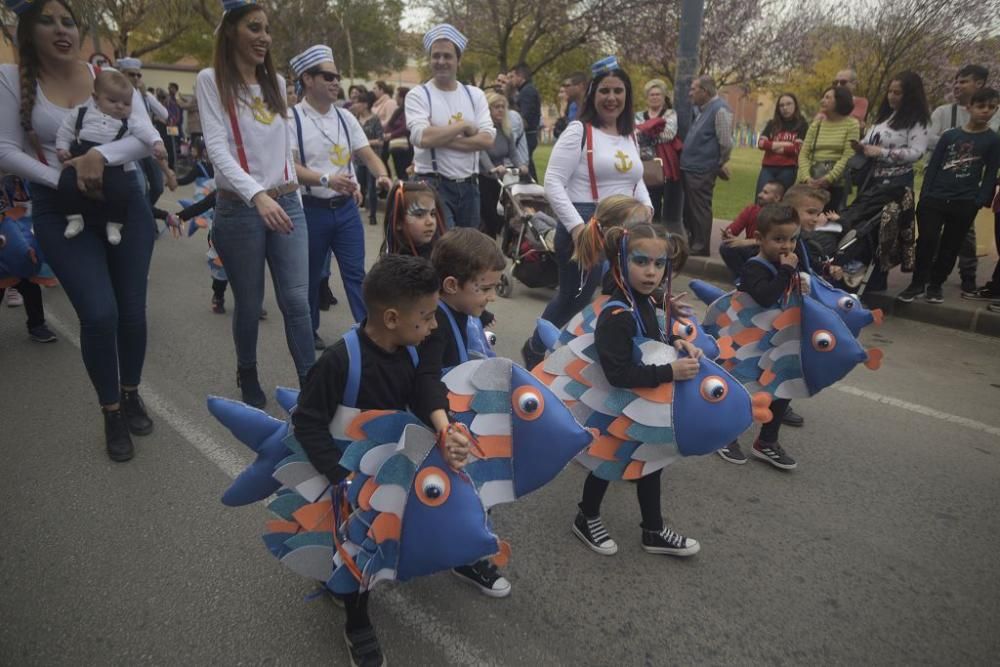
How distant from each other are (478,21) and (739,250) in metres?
22.7

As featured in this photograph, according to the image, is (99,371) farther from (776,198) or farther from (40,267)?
(776,198)

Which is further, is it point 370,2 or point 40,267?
point 370,2

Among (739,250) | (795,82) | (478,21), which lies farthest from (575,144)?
(795,82)

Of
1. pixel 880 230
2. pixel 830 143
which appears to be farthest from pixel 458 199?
pixel 830 143

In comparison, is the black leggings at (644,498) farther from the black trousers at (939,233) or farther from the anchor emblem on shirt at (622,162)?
the black trousers at (939,233)

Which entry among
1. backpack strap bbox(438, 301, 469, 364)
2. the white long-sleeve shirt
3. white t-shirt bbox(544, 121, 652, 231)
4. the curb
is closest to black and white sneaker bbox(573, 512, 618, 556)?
backpack strap bbox(438, 301, 469, 364)

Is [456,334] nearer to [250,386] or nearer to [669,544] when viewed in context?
[669,544]

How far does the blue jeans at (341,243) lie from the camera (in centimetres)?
388

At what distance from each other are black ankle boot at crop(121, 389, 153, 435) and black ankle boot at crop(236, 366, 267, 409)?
517 millimetres

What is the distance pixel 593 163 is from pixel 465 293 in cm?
176

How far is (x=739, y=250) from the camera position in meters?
3.47

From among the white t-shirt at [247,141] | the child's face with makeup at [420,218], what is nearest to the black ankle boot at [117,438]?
the white t-shirt at [247,141]

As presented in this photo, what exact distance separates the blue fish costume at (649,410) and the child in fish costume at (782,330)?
2.66ft

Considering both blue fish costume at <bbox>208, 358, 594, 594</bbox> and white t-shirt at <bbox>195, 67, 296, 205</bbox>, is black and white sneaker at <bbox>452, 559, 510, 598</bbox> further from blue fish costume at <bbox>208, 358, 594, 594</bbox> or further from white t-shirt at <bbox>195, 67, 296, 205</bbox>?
white t-shirt at <bbox>195, 67, 296, 205</bbox>
